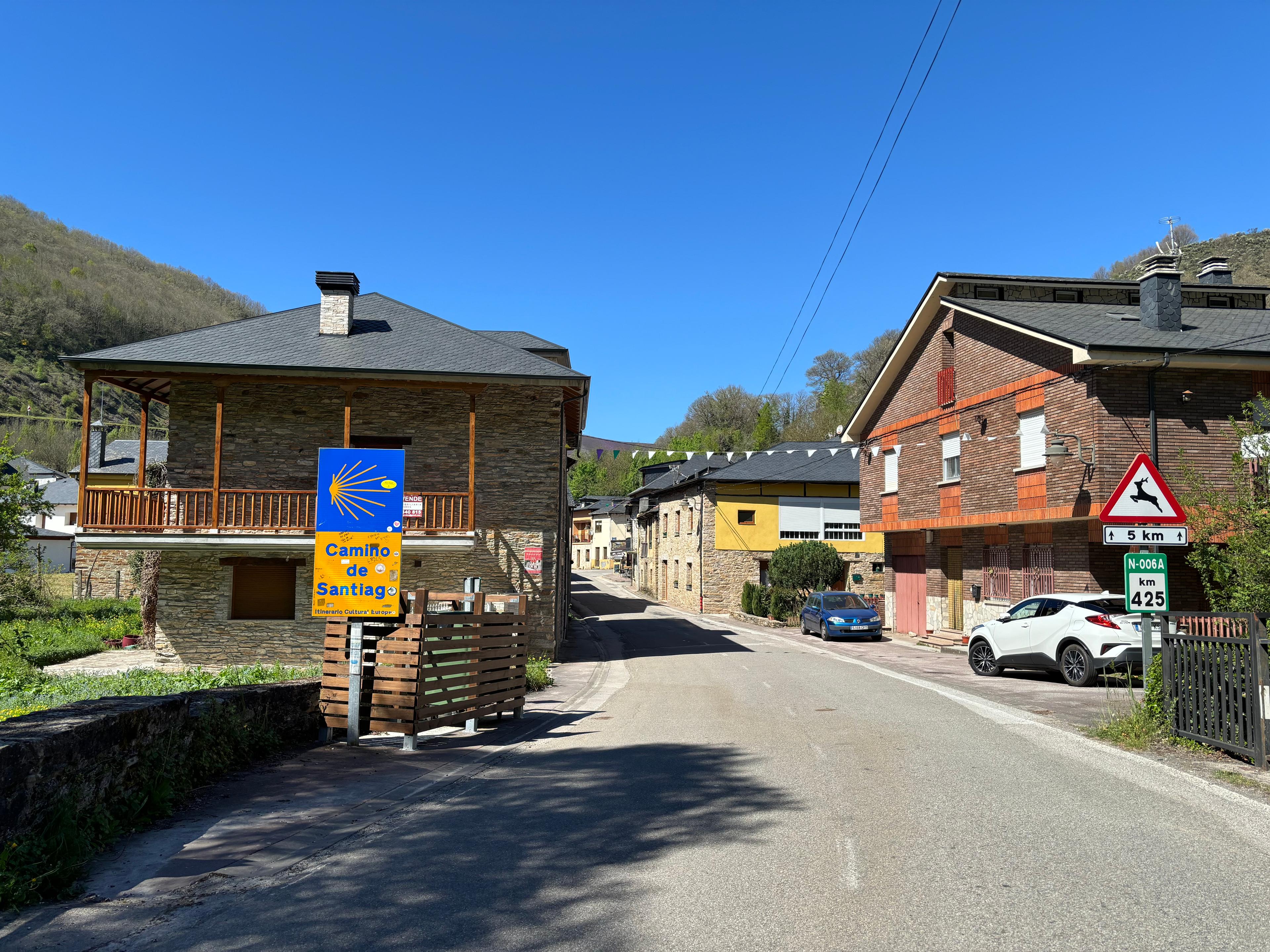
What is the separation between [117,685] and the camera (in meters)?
10.1

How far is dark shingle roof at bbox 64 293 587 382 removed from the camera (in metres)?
18.4

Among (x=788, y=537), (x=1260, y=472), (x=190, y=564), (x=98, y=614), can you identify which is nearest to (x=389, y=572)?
(x=1260, y=472)

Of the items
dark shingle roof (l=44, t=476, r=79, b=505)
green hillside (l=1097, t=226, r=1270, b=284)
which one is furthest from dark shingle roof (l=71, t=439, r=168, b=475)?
green hillside (l=1097, t=226, r=1270, b=284)

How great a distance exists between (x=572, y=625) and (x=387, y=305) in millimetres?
13886

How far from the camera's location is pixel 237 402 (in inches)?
781

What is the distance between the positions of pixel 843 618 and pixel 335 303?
54.2ft

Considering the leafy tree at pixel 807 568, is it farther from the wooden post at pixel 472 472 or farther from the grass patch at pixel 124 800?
the grass patch at pixel 124 800

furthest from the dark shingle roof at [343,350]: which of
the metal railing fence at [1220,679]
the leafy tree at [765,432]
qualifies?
the leafy tree at [765,432]

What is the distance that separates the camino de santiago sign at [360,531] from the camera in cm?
919

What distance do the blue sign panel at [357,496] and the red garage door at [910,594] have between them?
21573 mm

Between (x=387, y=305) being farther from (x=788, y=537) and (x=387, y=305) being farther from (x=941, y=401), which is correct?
(x=788, y=537)

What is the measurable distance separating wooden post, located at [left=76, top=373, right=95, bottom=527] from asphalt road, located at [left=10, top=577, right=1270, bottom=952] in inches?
490

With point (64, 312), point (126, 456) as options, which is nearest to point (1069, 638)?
point (126, 456)

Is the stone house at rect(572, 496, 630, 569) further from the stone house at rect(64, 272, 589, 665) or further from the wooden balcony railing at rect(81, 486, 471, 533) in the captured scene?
the wooden balcony railing at rect(81, 486, 471, 533)
